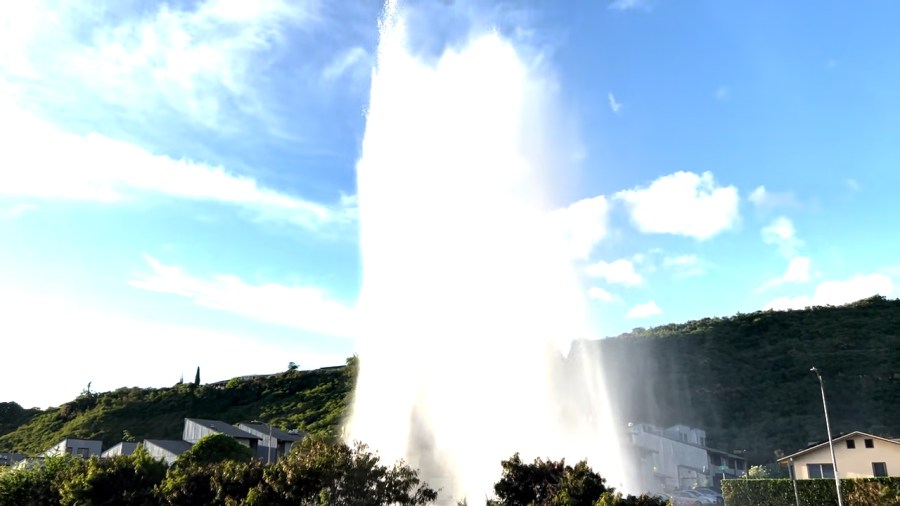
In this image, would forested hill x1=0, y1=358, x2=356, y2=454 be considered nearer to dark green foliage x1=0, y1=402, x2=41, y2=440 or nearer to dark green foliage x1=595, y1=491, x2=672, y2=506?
dark green foliage x1=0, y1=402, x2=41, y2=440

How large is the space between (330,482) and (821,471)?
133 feet

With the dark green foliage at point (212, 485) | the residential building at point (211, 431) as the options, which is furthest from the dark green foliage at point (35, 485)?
the residential building at point (211, 431)

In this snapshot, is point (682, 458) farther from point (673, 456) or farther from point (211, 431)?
point (211, 431)

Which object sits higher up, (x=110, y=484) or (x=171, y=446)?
(x=171, y=446)

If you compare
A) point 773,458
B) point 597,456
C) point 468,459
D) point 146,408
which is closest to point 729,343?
point 773,458

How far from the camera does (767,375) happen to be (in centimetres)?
11150

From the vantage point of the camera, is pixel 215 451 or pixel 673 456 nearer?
pixel 215 451

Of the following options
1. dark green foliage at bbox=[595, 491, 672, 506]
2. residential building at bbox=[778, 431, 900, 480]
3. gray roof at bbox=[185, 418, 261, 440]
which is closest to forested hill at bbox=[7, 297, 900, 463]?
gray roof at bbox=[185, 418, 261, 440]

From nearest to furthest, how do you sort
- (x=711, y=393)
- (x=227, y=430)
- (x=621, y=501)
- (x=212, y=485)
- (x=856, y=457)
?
(x=621, y=501)
(x=212, y=485)
(x=856, y=457)
(x=227, y=430)
(x=711, y=393)

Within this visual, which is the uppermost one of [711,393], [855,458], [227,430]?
[711,393]

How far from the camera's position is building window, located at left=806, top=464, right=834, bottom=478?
153 ft

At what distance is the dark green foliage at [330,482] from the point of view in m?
24.1

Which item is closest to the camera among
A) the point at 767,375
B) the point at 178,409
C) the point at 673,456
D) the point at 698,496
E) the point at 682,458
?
the point at 698,496

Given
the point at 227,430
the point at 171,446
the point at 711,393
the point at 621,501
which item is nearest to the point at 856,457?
the point at 621,501
